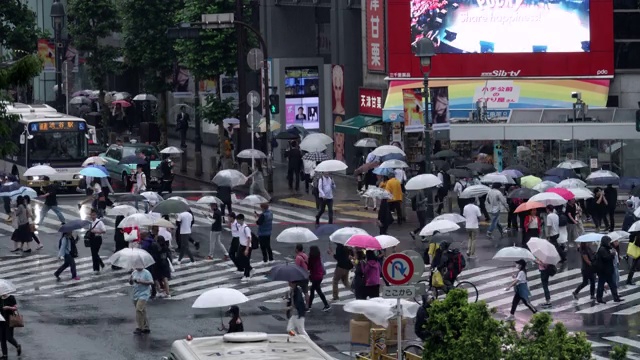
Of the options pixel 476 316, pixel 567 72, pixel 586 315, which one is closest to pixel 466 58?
pixel 567 72

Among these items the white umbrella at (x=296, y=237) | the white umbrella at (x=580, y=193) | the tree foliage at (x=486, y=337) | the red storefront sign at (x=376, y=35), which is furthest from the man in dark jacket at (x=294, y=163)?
the tree foliage at (x=486, y=337)

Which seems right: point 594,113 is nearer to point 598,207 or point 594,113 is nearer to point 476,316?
point 598,207

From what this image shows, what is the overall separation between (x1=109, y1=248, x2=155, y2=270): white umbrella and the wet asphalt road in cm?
126

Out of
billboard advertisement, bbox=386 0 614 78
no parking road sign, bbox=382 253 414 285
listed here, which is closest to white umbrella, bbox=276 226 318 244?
no parking road sign, bbox=382 253 414 285

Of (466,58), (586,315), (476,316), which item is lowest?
(586,315)

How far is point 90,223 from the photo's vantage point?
35.4 m

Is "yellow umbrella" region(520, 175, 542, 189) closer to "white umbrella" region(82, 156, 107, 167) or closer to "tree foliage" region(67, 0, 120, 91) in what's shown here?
"white umbrella" region(82, 156, 107, 167)

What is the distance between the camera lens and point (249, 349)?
16.1 m

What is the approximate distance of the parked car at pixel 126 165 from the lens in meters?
51.3

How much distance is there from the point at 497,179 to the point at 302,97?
21019mm

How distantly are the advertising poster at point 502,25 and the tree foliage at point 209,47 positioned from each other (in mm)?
7503

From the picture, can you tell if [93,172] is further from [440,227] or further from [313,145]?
[440,227]

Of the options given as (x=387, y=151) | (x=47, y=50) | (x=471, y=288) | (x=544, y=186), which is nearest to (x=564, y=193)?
(x=544, y=186)

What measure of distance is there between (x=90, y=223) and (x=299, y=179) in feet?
56.7
